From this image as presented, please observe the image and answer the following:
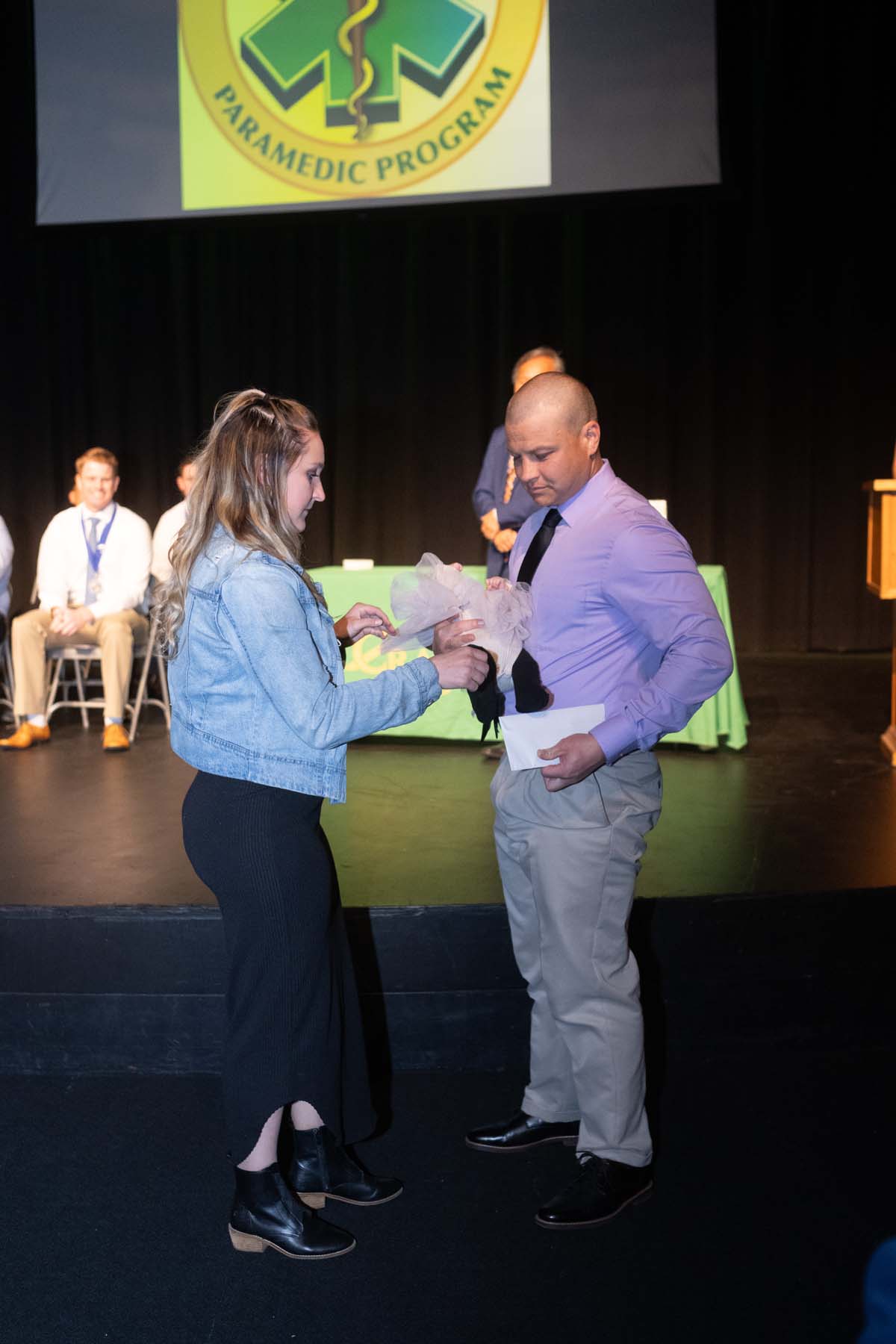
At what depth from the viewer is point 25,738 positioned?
5.57 meters

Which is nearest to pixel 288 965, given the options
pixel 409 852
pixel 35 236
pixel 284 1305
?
pixel 284 1305

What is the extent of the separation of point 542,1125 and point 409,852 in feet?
3.93

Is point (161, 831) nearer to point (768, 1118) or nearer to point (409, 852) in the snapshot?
point (409, 852)

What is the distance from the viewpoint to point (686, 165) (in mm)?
5793

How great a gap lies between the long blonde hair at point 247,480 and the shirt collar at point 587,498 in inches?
19.6

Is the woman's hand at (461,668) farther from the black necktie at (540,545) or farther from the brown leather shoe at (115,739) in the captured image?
the brown leather shoe at (115,739)

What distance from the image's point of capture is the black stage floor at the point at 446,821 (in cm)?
320

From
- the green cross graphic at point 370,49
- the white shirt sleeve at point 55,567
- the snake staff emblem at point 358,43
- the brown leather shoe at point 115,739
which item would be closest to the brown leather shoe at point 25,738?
the brown leather shoe at point 115,739

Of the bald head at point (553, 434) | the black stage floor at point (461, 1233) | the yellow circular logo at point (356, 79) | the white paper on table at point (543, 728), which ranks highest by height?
the yellow circular logo at point (356, 79)

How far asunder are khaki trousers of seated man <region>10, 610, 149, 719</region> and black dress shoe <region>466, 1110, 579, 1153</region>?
351 cm

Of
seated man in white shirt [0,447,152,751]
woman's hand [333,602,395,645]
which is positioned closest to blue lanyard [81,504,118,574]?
seated man in white shirt [0,447,152,751]

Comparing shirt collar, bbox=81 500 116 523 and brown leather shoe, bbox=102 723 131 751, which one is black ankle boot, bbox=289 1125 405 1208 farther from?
shirt collar, bbox=81 500 116 523

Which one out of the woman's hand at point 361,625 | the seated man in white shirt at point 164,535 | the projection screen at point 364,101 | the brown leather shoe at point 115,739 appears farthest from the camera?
the seated man in white shirt at point 164,535

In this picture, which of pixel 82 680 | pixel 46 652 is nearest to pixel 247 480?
pixel 46 652
